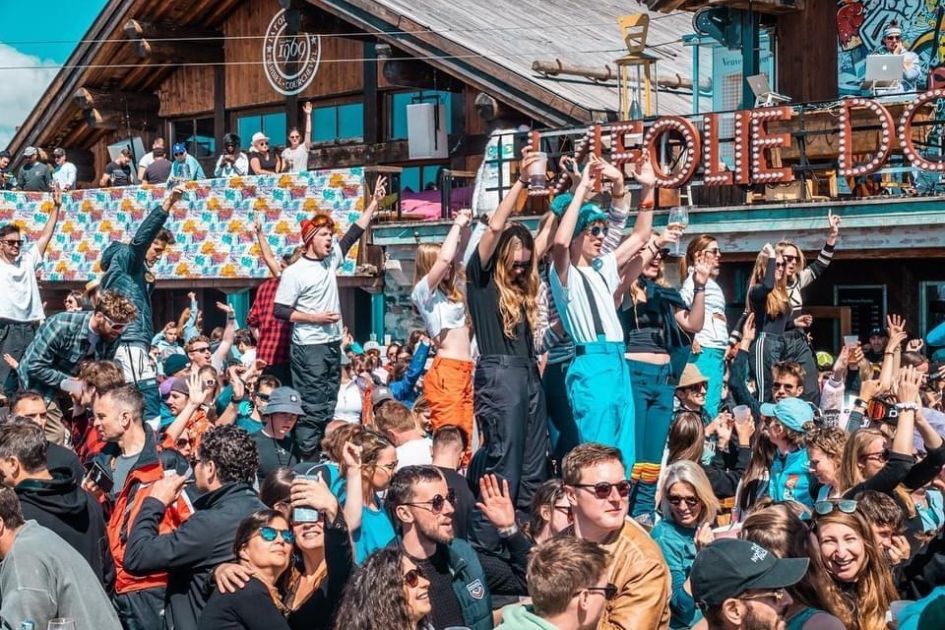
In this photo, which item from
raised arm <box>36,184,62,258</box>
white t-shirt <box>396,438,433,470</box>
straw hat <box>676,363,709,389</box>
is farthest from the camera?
raised arm <box>36,184,62,258</box>

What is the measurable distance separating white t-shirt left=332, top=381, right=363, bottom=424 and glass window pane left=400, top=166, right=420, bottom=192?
9549 millimetres

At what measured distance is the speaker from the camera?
21969 mm

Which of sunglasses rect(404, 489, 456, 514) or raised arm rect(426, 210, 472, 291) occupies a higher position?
raised arm rect(426, 210, 472, 291)

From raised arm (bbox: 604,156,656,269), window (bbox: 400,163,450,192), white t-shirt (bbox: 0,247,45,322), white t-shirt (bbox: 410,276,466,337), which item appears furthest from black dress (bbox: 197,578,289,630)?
window (bbox: 400,163,450,192)

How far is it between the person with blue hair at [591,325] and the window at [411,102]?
46.8ft

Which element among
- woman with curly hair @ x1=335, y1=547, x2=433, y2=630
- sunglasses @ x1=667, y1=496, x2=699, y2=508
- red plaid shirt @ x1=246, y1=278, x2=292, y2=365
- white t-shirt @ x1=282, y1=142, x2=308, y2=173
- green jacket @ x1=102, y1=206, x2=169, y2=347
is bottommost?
woman with curly hair @ x1=335, y1=547, x2=433, y2=630

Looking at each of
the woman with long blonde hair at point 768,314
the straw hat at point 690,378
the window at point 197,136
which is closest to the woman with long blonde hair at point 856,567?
the straw hat at point 690,378

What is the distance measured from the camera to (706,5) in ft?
66.9

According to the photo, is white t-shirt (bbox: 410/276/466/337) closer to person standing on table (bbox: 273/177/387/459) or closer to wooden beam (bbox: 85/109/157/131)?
person standing on table (bbox: 273/177/387/459)

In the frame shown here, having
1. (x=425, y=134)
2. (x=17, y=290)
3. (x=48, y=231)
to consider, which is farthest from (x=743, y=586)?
(x=425, y=134)

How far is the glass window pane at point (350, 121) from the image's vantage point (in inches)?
936

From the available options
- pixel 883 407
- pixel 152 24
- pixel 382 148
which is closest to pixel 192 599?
pixel 883 407

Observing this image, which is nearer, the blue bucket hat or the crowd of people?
the crowd of people

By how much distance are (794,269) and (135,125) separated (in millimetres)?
18055
